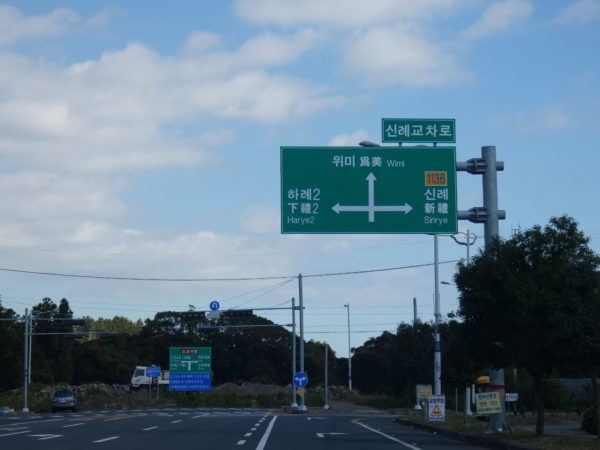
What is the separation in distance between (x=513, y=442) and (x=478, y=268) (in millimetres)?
4759

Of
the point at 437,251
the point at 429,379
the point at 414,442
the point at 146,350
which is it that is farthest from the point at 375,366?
the point at 414,442

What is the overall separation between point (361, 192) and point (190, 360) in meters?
45.0

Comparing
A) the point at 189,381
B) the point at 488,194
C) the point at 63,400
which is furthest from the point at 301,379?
the point at 488,194

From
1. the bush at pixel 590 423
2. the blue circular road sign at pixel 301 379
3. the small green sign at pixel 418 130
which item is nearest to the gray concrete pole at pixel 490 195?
the small green sign at pixel 418 130

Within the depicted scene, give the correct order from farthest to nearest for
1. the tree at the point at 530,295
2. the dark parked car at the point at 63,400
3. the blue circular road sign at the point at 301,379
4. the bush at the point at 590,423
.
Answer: the dark parked car at the point at 63,400 < the blue circular road sign at the point at 301,379 < the bush at the point at 590,423 < the tree at the point at 530,295

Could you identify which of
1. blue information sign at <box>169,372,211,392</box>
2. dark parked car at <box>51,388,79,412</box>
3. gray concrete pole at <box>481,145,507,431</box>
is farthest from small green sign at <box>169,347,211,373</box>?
gray concrete pole at <box>481,145,507,431</box>

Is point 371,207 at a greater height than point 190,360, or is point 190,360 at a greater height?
point 371,207

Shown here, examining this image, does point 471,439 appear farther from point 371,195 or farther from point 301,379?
point 301,379

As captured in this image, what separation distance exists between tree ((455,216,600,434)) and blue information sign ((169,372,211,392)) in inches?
1664

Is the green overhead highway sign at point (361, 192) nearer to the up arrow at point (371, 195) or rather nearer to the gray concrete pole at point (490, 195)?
the up arrow at point (371, 195)

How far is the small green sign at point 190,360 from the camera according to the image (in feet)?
212

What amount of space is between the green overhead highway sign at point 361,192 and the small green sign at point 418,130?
36cm

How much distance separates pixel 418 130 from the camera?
23.1m

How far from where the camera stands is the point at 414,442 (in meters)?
25.5
